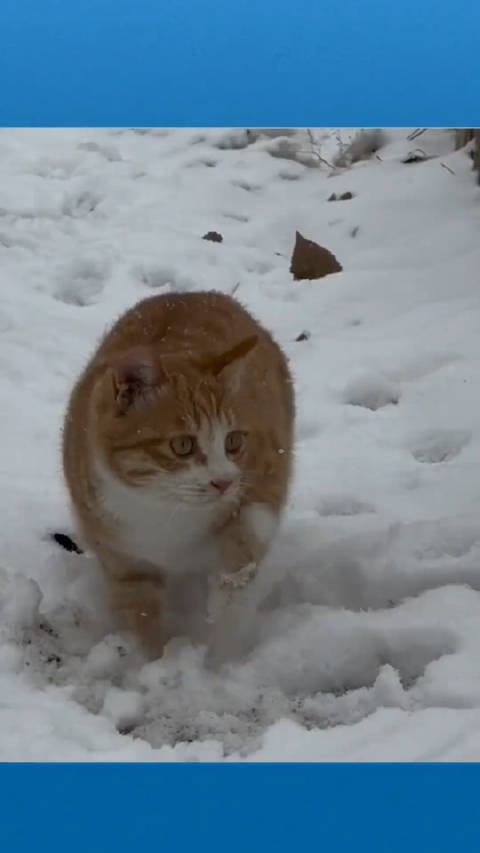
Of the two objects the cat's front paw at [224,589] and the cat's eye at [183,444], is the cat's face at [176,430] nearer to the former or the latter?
the cat's eye at [183,444]

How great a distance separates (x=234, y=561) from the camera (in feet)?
4.96

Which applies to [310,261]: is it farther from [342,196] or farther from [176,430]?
[176,430]

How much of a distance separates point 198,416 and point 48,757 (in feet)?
1.70

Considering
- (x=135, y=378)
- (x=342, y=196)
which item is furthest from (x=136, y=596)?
(x=342, y=196)

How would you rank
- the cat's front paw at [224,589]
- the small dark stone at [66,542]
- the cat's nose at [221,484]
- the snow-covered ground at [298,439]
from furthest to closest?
the small dark stone at [66,542], the cat's front paw at [224,589], the cat's nose at [221,484], the snow-covered ground at [298,439]

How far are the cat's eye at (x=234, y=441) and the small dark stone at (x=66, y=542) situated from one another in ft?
1.32

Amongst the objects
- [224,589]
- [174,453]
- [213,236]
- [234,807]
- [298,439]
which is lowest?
[234,807]

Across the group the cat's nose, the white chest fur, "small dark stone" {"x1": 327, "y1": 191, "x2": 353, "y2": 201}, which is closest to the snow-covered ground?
"small dark stone" {"x1": 327, "y1": 191, "x2": 353, "y2": 201}

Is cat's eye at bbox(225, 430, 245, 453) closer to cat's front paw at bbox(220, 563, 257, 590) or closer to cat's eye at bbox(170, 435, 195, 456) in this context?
cat's eye at bbox(170, 435, 195, 456)

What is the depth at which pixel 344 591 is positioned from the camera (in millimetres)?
1578

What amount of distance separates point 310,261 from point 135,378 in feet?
2.23

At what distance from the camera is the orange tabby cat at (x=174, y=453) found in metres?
1.40

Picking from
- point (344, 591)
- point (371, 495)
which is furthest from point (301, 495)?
point (344, 591)

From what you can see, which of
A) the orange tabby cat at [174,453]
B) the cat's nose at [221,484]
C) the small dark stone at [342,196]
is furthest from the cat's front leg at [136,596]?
the small dark stone at [342,196]
